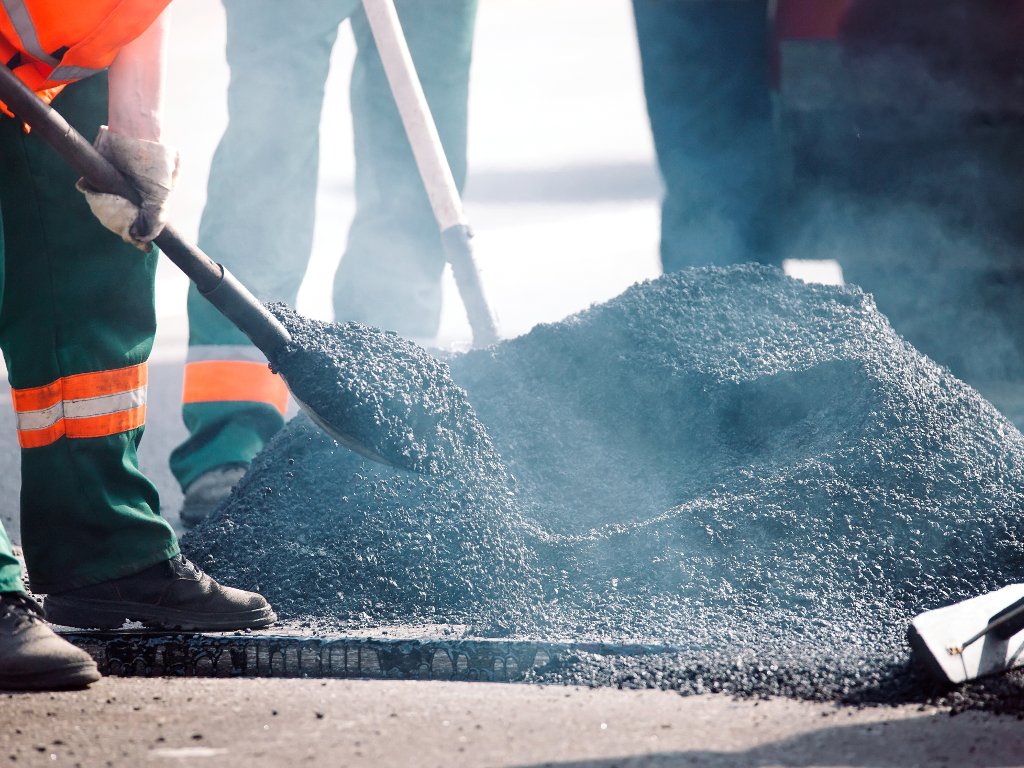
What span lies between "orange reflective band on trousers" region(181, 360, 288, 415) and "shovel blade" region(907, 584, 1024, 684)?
208 cm

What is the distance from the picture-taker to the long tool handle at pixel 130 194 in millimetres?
1896

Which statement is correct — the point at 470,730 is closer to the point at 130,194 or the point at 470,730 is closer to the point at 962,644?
the point at 962,644

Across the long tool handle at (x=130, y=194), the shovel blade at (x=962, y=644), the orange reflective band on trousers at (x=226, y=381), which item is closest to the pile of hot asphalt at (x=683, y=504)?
the shovel blade at (x=962, y=644)

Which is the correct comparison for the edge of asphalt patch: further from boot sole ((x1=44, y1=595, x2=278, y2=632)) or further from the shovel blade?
the shovel blade

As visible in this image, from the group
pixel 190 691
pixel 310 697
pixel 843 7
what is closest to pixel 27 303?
pixel 190 691

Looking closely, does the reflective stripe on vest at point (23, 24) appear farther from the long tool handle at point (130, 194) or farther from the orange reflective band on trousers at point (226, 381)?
the orange reflective band on trousers at point (226, 381)

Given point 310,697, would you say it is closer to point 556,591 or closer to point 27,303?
point 556,591

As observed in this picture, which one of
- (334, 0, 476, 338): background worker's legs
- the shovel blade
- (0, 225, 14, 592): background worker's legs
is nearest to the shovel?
(0, 225, 14, 592): background worker's legs

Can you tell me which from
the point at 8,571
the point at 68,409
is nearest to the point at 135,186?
the point at 68,409

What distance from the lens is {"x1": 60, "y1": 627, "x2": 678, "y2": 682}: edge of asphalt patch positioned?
2.08 m

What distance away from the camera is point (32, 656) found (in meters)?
1.81

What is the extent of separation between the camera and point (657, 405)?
3.08 metres

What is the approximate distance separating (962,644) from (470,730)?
0.84 metres

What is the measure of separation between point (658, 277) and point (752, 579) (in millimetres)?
1309
